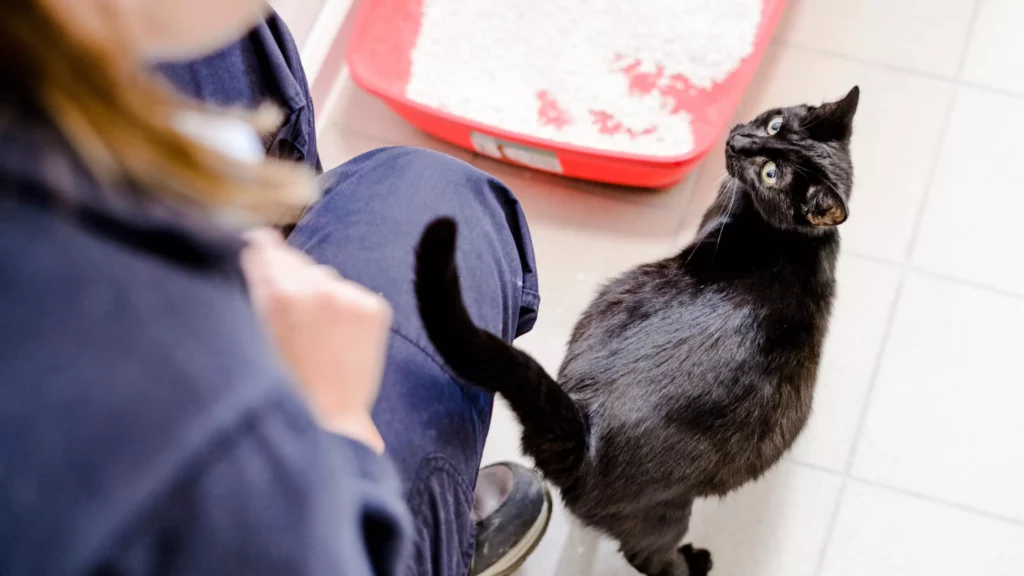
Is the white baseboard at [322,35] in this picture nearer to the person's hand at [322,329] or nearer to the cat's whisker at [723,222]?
the cat's whisker at [723,222]

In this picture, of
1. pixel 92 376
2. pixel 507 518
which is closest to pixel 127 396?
pixel 92 376

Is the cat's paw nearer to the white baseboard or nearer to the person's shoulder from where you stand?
the person's shoulder

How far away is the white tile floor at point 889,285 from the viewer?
1.12m

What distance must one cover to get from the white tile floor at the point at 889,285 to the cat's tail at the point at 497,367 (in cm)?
39

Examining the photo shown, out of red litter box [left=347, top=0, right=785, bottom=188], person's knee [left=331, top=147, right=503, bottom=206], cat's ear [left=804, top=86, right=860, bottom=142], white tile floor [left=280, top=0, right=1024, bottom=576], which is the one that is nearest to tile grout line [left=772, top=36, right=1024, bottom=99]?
white tile floor [left=280, top=0, right=1024, bottom=576]

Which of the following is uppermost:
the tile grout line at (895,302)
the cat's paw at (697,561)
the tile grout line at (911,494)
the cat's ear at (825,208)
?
the cat's ear at (825,208)

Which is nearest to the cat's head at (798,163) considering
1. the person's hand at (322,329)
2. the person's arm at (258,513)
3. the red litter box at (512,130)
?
the red litter box at (512,130)

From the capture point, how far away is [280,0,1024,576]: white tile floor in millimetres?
1123

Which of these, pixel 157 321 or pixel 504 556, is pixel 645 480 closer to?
pixel 504 556

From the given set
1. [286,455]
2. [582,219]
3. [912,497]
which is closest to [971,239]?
[912,497]

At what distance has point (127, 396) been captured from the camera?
280 millimetres

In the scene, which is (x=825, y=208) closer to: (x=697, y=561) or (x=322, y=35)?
(x=697, y=561)

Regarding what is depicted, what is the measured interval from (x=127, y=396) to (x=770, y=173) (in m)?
0.89

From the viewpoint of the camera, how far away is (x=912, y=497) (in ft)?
3.75
